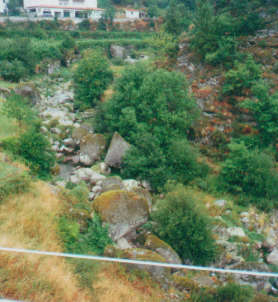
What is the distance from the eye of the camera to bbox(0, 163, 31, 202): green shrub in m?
8.22

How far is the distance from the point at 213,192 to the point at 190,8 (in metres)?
35.4

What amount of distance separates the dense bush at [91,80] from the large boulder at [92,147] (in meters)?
5.89

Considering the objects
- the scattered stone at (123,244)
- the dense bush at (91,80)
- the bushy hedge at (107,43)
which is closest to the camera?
the scattered stone at (123,244)

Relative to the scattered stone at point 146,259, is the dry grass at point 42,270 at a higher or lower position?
higher

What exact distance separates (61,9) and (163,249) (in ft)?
185

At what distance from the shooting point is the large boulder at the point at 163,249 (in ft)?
30.5

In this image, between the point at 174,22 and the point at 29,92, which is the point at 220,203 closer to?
the point at 29,92

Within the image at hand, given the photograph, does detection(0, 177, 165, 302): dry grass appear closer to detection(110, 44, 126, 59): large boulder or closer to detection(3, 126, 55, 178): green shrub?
detection(3, 126, 55, 178): green shrub

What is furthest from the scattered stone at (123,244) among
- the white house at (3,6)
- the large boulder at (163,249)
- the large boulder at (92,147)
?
the white house at (3,6)

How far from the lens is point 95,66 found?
2284 centimetres

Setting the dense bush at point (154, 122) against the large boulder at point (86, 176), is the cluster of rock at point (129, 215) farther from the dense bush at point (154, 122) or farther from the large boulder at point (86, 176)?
the dense bush at point (154, 122)

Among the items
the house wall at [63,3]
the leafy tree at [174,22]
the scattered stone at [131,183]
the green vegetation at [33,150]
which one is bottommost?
the scattered stone at [131,183]

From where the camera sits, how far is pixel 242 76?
61.3 ft

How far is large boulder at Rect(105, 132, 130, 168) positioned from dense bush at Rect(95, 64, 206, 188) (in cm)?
53
